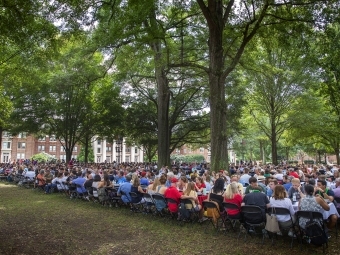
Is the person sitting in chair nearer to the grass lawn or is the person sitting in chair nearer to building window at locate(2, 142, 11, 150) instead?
the grass lawn

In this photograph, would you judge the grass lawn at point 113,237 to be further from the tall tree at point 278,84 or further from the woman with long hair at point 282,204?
the tall tree at point 278,84

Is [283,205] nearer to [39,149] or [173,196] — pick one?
[173,196]

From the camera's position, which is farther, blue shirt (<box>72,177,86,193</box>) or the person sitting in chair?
blue shirt (<box>72,177,86,193</box>)

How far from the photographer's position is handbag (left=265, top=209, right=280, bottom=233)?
21.4ft

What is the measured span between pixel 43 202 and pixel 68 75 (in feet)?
45.1

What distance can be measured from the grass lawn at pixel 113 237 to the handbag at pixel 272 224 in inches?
15.2

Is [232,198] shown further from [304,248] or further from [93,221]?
[93,221]

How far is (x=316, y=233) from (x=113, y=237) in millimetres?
4709

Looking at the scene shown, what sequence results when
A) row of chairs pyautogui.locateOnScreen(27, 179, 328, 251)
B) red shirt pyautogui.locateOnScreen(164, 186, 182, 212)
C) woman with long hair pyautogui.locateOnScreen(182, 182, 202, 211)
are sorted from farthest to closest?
red shirt pyautogui.locateOnScreen(164, 186, 182, 212) → woman with long hair pyautogui.locateOnScreen(182, 182, 202, 211) → row of chairs pyautogui.locateOnScreen(27, 179, 328, 251)

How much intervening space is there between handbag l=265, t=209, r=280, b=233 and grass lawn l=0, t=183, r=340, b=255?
39cm

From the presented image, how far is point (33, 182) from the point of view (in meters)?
20.4

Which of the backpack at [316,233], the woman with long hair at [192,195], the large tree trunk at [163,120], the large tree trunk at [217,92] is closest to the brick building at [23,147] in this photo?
the large tree trunk at [163,120]

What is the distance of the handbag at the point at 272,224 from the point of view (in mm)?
6508

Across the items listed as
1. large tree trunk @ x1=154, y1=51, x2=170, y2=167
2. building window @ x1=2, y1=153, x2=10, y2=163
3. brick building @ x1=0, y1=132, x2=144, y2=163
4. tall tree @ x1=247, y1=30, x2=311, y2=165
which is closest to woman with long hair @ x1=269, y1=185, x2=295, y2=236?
large tree trunk @ x1=154, y1=51, x2=170, y2=167
